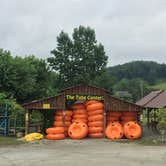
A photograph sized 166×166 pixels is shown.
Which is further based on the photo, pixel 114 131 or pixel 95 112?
pixel 95 112

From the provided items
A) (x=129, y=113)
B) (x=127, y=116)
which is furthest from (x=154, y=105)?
(x=127, y=116)

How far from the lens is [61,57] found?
234ft

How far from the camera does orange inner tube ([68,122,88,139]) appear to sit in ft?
88.7

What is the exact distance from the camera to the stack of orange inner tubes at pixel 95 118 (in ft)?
91.2

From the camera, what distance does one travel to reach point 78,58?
7144cm

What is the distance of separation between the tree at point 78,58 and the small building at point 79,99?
3799 centimetres

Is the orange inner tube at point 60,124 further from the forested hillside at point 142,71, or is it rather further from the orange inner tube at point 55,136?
the forested hillside at point 142,71

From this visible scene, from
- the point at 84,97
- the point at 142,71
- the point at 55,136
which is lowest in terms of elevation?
the point at 55,136

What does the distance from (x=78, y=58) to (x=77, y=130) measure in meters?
44.8

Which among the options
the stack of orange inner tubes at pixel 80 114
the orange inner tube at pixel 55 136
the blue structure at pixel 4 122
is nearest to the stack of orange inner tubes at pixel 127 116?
the stack of orange inner tubes at pixel 80 114

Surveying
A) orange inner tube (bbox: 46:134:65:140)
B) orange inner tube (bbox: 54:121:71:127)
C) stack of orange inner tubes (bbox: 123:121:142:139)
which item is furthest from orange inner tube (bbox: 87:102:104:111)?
orange inner tube (bbox: 46:134:65:140)

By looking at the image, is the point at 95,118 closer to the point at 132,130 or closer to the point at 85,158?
the point at 132,130

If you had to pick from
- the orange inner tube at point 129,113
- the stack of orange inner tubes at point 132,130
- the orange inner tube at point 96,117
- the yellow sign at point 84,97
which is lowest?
the stack of orange inner tubes at point 132,130

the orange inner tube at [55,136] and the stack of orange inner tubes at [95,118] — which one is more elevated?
the stack of orange inner tubes at [95,118]
